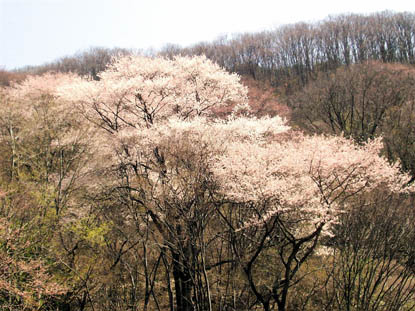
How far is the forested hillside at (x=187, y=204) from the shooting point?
1102 centimetres

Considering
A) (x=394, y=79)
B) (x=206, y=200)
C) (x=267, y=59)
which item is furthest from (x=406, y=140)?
(x=267, y=59)

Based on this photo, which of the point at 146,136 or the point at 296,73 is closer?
the point at 146,136

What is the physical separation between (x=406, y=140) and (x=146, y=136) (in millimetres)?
18063

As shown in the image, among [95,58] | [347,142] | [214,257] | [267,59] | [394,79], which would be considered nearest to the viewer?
[347,142]

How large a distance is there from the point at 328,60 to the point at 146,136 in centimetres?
4702

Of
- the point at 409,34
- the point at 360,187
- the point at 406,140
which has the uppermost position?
the point at 409,34

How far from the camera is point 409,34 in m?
53.9

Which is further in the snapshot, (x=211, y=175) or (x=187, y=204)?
(x=211, y=175)

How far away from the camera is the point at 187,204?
11.4 meters

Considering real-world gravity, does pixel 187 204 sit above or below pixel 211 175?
below

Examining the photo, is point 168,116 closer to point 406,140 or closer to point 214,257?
point 214,257

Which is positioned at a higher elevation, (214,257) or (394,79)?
(394,79)

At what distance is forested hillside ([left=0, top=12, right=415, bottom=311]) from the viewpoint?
11.0 metres

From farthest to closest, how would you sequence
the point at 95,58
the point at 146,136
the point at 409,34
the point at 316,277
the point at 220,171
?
the point at 95,58 < the point at 409,34 < the point at 316,277 < the point at 146,136 < the point at 220,171
